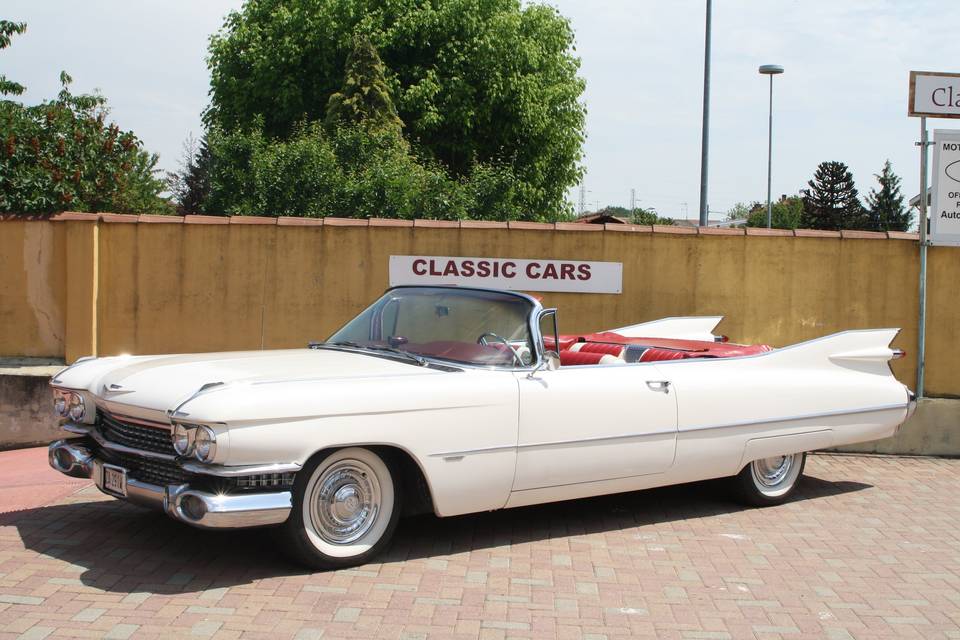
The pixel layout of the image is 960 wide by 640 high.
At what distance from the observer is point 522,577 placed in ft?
16.7

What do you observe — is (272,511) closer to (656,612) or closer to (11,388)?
(656,612)

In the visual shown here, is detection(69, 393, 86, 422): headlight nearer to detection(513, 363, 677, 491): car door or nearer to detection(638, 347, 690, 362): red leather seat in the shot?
detection(513, 363, 677, 491): car door

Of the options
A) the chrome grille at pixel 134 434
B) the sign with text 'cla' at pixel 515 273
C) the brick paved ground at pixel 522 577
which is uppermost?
the sign with text 'cla' at pixel 515 273

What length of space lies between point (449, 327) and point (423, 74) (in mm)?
19084

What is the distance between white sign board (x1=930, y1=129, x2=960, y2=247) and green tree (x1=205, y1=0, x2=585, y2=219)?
48.6ft

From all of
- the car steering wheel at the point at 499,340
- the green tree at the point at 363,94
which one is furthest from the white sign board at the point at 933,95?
the green tree at the point at 363,94

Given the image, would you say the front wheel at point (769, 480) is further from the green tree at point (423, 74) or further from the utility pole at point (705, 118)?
the green tree at point (423, 74)

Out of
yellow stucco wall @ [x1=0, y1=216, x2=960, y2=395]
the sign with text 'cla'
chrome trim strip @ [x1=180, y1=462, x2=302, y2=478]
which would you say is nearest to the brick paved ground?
chrome trim strip @ [x1=180, y1=462, x2=302, y2=478]

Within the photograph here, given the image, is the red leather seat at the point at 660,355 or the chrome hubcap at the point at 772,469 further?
the chrome hubcap at the point at 772,469

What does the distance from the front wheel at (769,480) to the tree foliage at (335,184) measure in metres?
6.21

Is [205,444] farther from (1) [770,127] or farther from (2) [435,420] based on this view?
(1) [770,127]

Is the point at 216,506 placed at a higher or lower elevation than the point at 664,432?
lower

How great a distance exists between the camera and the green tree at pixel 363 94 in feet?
64.1

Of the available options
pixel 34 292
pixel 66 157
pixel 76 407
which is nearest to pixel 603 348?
pixel 76 407
